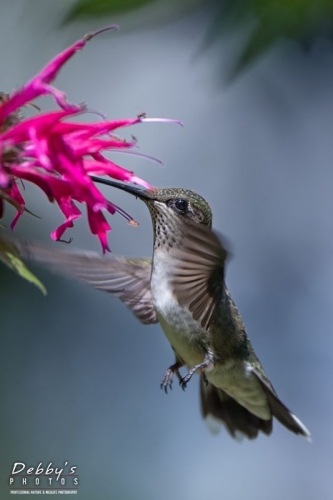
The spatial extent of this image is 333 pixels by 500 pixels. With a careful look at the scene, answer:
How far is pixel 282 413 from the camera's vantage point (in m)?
1.99

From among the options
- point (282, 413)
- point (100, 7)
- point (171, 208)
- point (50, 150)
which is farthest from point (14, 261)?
point (282, 413)

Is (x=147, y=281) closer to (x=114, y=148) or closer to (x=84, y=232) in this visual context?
(x=114, y=148)

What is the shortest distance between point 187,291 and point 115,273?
0.22 metres

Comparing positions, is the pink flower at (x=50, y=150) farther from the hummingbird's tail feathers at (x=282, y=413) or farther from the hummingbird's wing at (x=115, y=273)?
the hummingbird's tail feathers at (x=282, y=413)

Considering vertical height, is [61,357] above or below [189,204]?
below

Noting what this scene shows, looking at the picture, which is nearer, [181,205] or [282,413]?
[181,205]

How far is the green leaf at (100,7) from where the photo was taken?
100cm

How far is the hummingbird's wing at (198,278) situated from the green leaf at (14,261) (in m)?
0.46

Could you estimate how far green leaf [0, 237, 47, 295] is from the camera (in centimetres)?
104

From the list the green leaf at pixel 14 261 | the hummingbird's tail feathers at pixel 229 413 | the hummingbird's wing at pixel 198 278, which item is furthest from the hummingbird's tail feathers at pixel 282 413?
the green leaf at pixel 14 261

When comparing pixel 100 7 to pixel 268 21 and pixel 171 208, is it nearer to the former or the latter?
pixel 268 21

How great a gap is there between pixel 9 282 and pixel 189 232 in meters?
1.56

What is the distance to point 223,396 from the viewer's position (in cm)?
214

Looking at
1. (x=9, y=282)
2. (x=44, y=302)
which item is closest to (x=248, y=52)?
(x=9, y=282)
